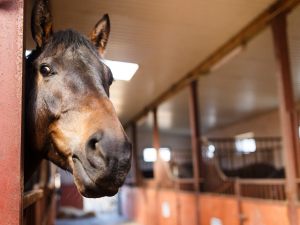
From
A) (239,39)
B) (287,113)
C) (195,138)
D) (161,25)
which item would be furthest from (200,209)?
(161,25)

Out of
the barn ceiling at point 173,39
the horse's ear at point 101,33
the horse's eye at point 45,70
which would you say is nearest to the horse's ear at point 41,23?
the horse's eye at point 45,70

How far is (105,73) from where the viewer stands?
126 cm

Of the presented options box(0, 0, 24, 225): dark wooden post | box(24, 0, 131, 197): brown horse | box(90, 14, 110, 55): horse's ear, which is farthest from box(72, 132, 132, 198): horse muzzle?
box(90, 14, 110, 55): horse's ear

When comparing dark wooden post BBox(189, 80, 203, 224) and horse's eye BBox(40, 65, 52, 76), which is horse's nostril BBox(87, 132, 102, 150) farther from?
dark wooden post BBox(189, 80, 203, 224)

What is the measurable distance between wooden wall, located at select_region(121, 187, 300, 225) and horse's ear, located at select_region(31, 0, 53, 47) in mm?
2547

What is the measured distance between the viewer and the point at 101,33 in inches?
58.4

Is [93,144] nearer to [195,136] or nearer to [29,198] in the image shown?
[29,198]

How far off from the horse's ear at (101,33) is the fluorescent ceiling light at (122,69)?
1.79 meters

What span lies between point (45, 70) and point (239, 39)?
3073 millimetres

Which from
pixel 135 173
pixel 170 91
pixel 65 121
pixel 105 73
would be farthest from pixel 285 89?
pixel 135 173

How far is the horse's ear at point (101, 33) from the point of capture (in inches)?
58.1

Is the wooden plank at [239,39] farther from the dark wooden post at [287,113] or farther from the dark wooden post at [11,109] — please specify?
the dark wooden post at [11,109]

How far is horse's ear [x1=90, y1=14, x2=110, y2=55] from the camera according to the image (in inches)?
58.1

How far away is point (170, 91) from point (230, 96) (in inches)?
70.1
